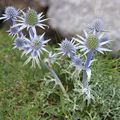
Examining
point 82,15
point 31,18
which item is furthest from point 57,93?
point 82,15

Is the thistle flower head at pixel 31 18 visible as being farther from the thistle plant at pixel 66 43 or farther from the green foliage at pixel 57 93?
the green foliage at pixel 57 93

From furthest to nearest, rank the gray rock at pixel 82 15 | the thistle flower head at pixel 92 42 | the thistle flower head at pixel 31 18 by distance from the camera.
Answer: the gray rock at pixel 82 15
the thistle flower head at pixel 31 18
the thistle flower head at pixel 92 42

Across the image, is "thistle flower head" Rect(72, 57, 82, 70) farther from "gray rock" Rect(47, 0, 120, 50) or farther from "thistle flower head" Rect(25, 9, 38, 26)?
"gray rock" Rect(47, 0, 120, 50)

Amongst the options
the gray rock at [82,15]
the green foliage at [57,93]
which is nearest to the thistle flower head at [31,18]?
the green foliage at [57,93]

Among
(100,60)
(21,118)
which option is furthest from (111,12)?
(21,118)

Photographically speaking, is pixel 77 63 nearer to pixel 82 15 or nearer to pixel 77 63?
pixel 77 63

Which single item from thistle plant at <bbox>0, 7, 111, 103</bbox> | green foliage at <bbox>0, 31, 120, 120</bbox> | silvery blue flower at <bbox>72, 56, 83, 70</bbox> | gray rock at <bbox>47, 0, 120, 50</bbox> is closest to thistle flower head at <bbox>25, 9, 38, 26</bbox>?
thistle plant at <bbox>0, 7, 111, 103</bbox>
